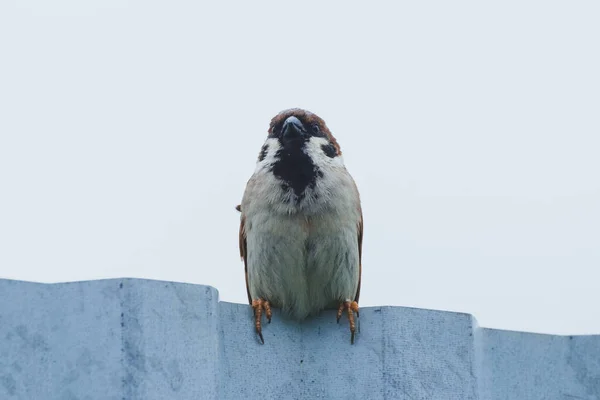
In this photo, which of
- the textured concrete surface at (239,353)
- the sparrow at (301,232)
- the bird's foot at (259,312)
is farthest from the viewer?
the sparrow at (301,232)

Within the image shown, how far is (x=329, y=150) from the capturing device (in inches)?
169

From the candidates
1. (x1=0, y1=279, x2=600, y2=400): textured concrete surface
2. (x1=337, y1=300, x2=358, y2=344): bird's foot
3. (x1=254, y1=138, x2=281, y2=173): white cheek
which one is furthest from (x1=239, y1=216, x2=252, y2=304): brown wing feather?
(x1=0, y1=279, x2=600, y2=400): textured concrete surface

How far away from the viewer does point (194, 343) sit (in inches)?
107

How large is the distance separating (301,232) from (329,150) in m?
0.48

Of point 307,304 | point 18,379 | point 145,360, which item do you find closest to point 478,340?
point 307,304

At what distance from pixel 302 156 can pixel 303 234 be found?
0.34 meters

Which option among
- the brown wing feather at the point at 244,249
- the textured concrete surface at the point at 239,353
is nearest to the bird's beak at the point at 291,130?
the brown wing feather at the point at 244,249

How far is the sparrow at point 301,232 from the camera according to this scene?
3947 mm

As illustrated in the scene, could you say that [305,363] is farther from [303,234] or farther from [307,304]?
[303,234]

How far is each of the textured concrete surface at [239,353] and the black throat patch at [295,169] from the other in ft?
2.12

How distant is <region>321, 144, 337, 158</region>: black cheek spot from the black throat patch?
0.42ft

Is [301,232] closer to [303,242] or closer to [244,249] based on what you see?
[303,242]

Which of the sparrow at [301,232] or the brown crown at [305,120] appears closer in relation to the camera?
the sparrow at [301,232]

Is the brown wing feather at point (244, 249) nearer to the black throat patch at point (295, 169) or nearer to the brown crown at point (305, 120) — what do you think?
the black throat patch at point (295, 169)
